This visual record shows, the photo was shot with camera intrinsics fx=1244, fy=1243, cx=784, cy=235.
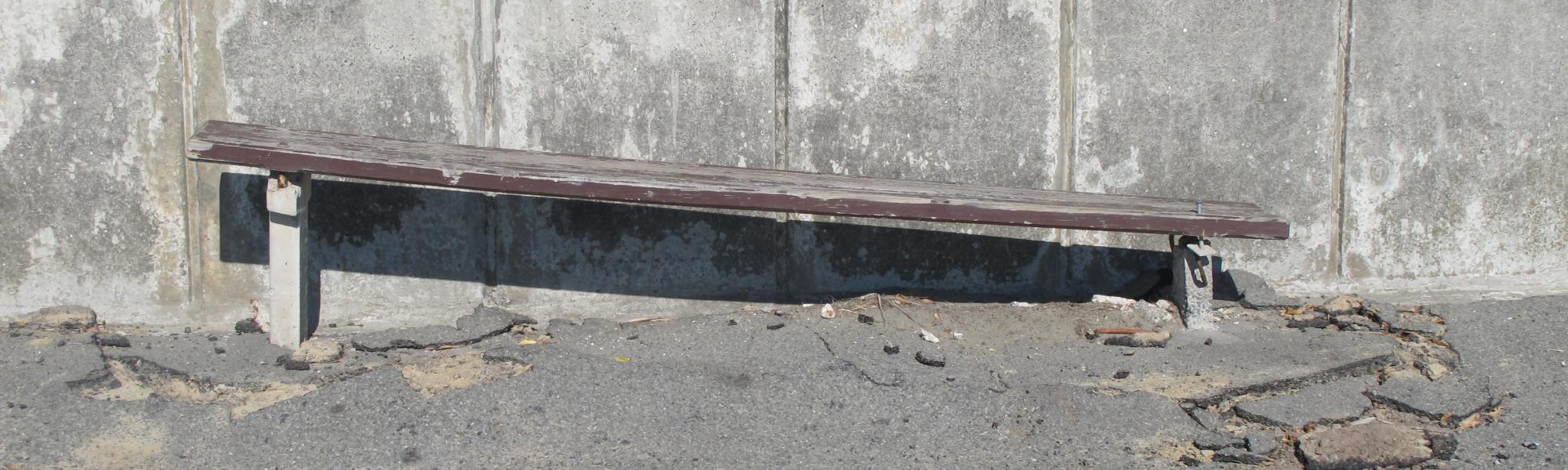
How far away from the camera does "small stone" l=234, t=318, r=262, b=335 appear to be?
394cm

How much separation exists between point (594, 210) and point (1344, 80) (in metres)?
2.65

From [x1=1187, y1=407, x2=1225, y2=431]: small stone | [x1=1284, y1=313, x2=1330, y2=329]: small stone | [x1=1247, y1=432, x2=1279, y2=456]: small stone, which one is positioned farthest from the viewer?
[x1=1284, y1=313, x2=1330, y2=329]: small stone

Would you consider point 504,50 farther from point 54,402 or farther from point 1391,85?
point 1391,85

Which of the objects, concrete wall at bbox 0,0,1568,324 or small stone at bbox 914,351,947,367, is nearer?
small stone at bbox 914,351,947,367

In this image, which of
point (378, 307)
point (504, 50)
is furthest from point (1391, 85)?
point (378, 307)

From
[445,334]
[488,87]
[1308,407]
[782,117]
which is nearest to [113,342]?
[445,334]

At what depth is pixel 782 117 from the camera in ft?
13.8

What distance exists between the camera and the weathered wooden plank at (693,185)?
341 cm

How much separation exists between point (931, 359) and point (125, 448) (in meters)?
2.12

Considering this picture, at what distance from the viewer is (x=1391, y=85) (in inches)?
172

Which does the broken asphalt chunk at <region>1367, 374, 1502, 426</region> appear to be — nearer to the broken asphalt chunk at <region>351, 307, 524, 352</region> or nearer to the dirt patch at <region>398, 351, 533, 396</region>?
the dirt patch at <region>398, 351, 533, 396</region>

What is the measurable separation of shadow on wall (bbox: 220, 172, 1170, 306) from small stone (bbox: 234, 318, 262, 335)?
0.69ft

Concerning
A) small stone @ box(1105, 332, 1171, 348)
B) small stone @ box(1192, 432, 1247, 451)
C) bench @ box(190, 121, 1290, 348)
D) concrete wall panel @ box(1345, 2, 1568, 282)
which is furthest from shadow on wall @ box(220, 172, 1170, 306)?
small stone @ box(1192, 432, 1247, 451)

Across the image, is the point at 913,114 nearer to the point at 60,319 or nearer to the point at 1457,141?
the point at 1457,141
